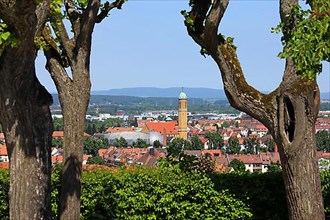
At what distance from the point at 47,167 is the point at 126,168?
13.5ft

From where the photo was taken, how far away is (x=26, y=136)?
6238 mm

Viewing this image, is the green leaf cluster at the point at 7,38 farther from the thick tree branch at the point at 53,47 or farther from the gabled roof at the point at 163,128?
the gabled roof at the point at 163,128

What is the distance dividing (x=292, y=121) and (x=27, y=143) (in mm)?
3879

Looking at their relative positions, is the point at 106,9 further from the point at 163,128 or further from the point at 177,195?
the point at 163,128

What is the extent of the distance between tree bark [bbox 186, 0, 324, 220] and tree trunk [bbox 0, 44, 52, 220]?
11.4 feet

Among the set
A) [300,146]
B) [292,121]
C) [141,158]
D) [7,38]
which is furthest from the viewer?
[141,158]

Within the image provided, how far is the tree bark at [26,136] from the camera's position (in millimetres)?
6008

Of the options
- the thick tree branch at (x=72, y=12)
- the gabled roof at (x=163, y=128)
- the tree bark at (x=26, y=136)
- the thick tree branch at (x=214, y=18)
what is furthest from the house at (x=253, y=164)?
the gabled roof at (x=163, y=128)

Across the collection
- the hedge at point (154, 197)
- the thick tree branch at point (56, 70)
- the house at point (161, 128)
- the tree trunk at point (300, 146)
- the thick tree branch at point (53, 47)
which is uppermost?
the thick tree branch at point (53, 47)

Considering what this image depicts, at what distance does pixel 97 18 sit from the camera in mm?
9414

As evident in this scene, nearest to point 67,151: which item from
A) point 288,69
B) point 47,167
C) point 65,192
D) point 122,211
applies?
point 65,192

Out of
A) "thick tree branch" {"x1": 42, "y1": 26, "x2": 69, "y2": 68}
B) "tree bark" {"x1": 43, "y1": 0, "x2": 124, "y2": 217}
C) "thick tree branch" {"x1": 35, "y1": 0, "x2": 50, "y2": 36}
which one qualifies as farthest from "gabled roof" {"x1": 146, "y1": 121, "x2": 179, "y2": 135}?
"thick tree branch" {"x1": 35, "y1": 0, "x2": 50, "y2": 36}

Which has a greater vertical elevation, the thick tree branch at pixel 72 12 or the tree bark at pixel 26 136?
the thick tree branch at pixel 72 12

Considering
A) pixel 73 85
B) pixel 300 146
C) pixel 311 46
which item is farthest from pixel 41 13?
pixel 300 146
